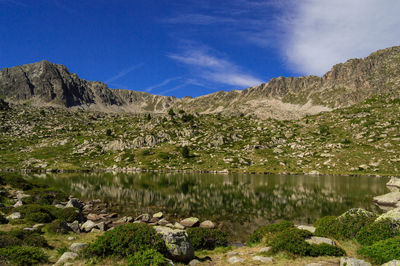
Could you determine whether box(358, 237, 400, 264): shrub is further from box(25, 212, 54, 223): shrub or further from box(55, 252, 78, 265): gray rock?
box(25, 212, 54, 223): shrub

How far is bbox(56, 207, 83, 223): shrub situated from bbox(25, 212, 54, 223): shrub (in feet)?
6.18

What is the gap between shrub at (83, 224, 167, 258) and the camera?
14383 mm

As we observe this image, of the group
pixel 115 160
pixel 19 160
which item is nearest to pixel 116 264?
pixel 115 160

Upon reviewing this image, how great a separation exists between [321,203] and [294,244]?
108 ft

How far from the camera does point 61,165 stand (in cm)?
13162

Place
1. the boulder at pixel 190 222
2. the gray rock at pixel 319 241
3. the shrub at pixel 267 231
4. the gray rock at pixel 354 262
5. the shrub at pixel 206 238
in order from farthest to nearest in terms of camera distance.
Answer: the boulder at pixel 190 222
the shrub at pixel 267 231
the shrub at pixel 206 238
the gray rock at pixel 319 241
the gray rock at pixel 354 262

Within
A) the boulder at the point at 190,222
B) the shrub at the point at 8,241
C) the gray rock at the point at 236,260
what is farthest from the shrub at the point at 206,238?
the shrub at the point at 8,241

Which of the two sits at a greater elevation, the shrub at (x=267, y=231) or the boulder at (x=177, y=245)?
the boulder at (x=177, y=245)

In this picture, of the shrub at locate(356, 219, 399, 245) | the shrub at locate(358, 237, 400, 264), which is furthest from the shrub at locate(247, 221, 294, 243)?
the shrub at locate(358, 237, 400, 264)

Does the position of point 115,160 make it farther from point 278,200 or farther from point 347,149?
point 347,149

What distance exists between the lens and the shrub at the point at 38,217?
26.3 meters

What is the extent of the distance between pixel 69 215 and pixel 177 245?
22.2m

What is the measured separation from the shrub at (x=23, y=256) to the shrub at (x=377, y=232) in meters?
23.9

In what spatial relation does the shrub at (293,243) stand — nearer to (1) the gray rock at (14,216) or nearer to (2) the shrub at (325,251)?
(2) the shrub at (325,251)
